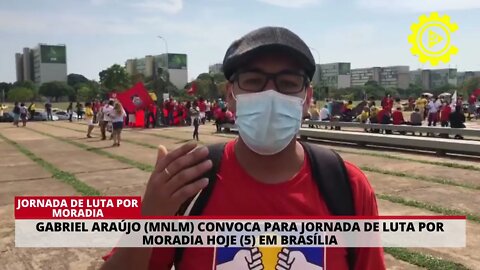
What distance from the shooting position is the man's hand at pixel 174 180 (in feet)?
4.38

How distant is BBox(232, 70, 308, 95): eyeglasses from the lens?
1.69 m

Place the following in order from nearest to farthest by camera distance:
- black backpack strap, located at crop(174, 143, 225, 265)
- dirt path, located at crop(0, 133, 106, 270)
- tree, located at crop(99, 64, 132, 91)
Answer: black backpack strap, located at crop(174, 143, 225, 265), dirt path, located at crop(0, 133, 106, 270), tree, located at crop(99, 64, 132, 91)

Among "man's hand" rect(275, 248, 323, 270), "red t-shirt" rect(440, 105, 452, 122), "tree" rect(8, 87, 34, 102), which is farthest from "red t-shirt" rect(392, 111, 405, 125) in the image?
"tree" rect(8, 87, 34, 102)

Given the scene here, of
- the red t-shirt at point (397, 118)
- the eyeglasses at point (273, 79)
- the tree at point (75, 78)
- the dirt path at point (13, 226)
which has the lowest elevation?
the dirt path at point (13, 226)

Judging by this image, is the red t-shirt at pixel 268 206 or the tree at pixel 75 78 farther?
the tree at pixel 75 78

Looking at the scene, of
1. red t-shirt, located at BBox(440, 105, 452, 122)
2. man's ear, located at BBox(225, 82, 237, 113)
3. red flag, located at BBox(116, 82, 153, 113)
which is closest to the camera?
man's ear, located at BBox(225, 82, 237, 113)

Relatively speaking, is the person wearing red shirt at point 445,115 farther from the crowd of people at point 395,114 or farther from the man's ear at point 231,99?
the man's ear at point 231,99

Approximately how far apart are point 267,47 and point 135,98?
20.1 metres

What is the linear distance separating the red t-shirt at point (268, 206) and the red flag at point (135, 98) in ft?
65.0

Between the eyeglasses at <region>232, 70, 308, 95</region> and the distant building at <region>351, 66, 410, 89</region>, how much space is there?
5955 inches

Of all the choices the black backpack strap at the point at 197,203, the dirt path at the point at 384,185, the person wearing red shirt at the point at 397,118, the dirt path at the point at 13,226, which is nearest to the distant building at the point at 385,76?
the person wearing red shirt at the point at 397,118

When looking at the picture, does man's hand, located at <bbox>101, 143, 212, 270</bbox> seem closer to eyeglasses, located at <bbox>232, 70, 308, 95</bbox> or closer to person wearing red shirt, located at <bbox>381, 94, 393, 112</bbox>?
eyeglasses, located at <bbox>232, 70, 308, 95</bbox>

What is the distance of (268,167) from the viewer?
1695 millimetres

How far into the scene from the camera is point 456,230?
3430 mm
